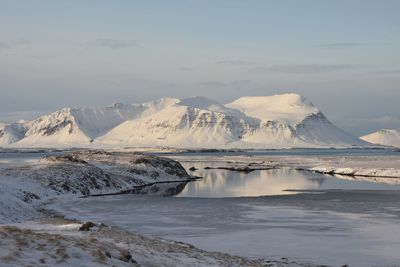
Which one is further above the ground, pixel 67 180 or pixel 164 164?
pixel 164 164

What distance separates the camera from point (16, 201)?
35.6 m

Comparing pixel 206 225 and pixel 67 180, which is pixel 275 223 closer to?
pixel 206 225

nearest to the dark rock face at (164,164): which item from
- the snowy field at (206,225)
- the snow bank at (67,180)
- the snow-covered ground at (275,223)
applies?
the snow bank at (67,180)

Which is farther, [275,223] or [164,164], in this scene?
[164,164]

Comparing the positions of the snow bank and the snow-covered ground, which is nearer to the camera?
the snow-covered ground

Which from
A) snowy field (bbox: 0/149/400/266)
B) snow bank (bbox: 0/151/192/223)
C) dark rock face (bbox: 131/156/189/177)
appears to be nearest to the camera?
snowy field (bbox: 0/149/400/266)

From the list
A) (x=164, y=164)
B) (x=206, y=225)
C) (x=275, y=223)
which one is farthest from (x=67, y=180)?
(x=164, y=164)

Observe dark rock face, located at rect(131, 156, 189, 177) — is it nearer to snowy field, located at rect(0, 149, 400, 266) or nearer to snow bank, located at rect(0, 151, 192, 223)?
snow bank, located at rect(0, 151, 192, 223)

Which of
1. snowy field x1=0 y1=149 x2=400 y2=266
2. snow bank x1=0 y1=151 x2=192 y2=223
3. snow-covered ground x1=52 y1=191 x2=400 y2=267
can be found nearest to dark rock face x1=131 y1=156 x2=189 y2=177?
snow bank x1=0 y1=151 x2=192 y2=223

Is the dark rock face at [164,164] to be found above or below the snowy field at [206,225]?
above

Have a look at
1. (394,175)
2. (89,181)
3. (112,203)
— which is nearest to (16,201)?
(112,203)

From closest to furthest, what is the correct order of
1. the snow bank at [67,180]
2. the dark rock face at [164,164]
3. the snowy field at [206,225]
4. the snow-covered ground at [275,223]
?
the snowy field at [206,225] → the snow-covered ground at [275,223] → the snow bank at [67,180] → the dark rock face at [164,164]

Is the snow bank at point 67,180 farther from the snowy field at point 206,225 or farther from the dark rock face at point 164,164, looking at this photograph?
the snowy field at point 206,225

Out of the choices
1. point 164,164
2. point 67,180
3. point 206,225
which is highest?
point 164,164
